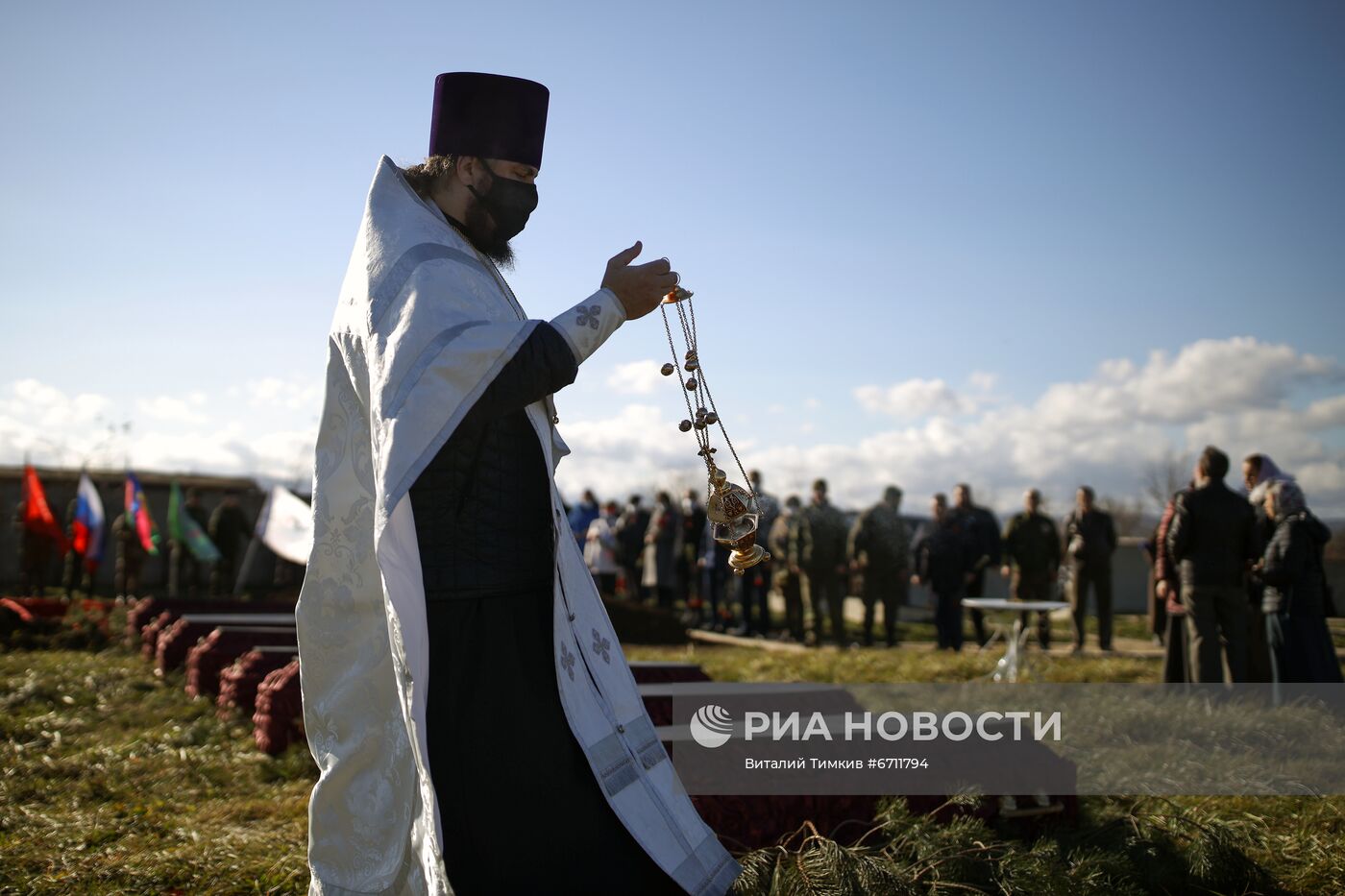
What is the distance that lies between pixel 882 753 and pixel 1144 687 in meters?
4.42

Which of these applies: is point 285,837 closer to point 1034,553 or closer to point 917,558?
point 917,558

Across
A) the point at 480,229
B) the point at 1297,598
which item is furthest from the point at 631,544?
the point at 480,229

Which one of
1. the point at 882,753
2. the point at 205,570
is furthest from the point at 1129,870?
the point at 205,570

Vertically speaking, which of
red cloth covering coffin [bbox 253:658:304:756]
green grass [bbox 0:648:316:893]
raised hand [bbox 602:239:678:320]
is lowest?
green grass [bbox 0:648:316:893]

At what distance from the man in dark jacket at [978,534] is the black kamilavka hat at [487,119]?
9.76 m

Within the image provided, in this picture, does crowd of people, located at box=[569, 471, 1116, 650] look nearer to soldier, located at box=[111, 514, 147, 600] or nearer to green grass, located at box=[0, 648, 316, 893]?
green grass, located at box=[0, 648, 316, 893]

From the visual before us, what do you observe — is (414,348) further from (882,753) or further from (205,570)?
(205,570)

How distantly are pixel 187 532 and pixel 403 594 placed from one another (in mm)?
16679

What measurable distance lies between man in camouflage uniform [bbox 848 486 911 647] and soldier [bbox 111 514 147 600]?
10985 mm

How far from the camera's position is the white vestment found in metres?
2.58

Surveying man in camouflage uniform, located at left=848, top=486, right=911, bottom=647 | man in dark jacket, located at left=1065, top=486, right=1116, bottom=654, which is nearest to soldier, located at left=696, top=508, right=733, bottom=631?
man in camouflage uniform, located at left=848, top=486, right=911, bottom=647

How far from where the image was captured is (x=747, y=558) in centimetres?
304

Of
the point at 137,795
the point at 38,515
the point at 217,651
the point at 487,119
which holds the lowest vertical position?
the point at 137,795

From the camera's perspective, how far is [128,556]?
17.4 m
